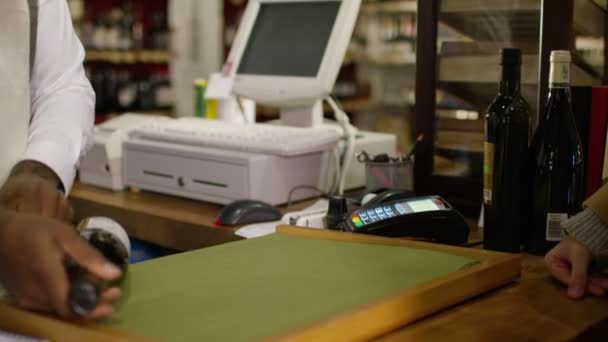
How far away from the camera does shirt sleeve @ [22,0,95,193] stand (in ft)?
4.17

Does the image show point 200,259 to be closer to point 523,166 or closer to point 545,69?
point 523,166

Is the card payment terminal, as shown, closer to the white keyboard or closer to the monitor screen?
the white keyboard

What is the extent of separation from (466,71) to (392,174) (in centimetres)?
27

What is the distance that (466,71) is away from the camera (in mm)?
1739

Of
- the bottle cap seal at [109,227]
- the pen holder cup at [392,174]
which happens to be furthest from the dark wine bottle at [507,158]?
the bottle cap seal at [109,227]

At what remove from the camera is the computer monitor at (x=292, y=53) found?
2.01 m

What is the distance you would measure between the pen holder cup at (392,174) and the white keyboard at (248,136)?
0.16m

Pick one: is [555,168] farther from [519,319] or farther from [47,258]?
[47,258]

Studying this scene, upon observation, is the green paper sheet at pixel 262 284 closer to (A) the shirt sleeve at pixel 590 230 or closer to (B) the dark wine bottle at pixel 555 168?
(A) the shirt sleeve at pixel 590 230

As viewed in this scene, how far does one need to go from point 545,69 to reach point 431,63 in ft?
0.95

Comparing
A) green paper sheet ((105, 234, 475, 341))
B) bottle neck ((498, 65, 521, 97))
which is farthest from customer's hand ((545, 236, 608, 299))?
bottle neck ((498, 65, 521, 97))

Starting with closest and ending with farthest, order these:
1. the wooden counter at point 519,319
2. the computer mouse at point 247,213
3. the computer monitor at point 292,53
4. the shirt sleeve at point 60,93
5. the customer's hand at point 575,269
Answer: the wooden counter at point 519,319
the customer's hand at point 575,269
the shirt sleeve at point 60,93
the computer mouse at point 247,213
the computer monitor at point 292,53

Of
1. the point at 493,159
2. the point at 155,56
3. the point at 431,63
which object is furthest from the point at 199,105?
the point at 155,56

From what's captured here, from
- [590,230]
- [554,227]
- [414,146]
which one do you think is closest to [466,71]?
[414,146]
